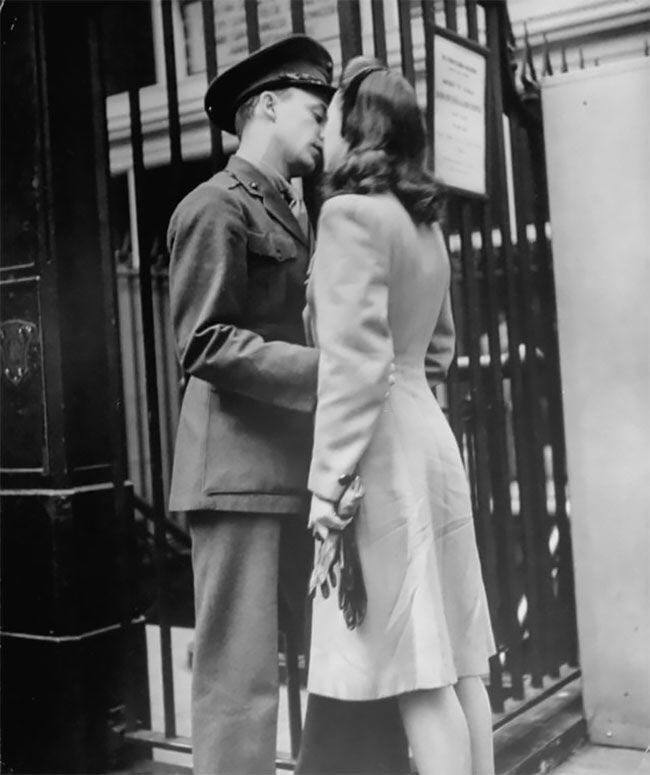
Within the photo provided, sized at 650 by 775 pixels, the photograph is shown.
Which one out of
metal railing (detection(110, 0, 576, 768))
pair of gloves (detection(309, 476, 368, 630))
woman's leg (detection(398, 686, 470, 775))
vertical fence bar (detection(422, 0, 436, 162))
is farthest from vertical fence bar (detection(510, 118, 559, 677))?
pair of gloves (detection(309, 476, 368, 630))

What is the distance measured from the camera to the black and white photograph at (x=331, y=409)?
2.41 m

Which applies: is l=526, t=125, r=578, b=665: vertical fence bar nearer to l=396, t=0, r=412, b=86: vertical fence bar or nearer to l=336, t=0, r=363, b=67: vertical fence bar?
l=396, t=0, r=412, b=86: vertical fence bar

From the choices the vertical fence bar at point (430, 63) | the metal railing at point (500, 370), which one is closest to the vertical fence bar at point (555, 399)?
the metal railing at point (500, 370)

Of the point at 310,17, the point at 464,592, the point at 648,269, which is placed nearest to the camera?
the point at 464,592

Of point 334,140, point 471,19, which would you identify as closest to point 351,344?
point 334,140

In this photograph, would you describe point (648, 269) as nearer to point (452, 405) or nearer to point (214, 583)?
point (452, 405)

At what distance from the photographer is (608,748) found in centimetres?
363

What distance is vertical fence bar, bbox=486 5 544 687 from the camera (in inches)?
146

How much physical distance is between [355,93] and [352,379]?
67cm

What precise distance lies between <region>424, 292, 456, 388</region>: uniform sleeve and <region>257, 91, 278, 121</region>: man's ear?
0.67 metres

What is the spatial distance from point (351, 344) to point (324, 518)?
1.30 ft

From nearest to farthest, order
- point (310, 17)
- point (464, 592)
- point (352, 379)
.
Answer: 1. point (352, 379)
2. point (464, 592)
3. point (310, 17)

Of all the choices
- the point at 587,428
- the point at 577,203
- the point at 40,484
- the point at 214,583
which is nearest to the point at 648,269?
the point at 577,203

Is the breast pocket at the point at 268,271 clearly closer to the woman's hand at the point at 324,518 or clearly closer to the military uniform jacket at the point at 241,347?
the military uniform jacket at the point at 241,347
